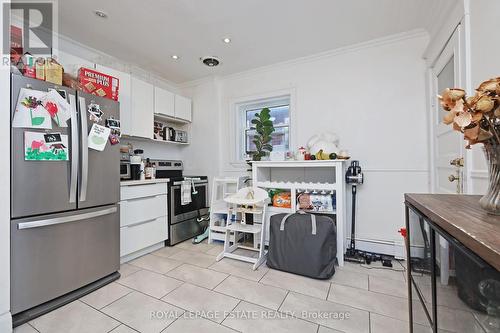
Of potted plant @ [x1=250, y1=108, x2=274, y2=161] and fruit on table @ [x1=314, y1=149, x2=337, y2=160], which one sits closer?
fruit on table @ [x1=314, y1=149, x2=337, y2=160]

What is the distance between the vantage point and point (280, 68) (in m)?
3.13

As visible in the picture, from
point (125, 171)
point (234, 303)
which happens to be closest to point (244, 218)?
point (234, 303)

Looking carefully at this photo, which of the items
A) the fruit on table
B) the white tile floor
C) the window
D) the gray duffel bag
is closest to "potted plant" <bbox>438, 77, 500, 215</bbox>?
the white tile floor

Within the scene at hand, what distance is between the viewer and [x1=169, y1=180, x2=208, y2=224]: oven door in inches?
114

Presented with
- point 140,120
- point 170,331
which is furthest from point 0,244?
point 140,120

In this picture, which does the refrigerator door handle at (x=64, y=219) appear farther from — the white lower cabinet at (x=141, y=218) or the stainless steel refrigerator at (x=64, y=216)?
the white lower cabinet at (x=141, y=218)

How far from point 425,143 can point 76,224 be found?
3.40 metres

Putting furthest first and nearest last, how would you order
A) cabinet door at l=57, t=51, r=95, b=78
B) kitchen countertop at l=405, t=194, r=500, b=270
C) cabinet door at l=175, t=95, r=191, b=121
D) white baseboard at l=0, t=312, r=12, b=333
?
cabinet door at l=175, t=95, r=191, b=121 → cabinet door at l=57, t=51, r=95, b=78 → white baseboard at l=0, t=312, r=12, b=333 → kitchen countertop at l=405, t=194, r=500, b=270

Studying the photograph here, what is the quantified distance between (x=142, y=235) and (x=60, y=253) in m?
0.91

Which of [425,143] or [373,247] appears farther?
[373,247]

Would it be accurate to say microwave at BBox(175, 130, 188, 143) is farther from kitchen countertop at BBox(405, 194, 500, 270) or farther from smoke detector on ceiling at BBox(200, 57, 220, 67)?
kitchen countertop at BBox(405, 194, 500, 270)

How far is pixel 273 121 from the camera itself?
3346 millimetres

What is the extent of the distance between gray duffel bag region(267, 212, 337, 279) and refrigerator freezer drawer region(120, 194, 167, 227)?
145 centimetres

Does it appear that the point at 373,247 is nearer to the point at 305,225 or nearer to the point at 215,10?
the point at 305,225
